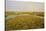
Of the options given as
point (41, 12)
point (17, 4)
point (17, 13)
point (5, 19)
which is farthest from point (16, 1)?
point (41, 12)

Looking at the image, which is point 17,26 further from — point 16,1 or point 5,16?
point 16,1

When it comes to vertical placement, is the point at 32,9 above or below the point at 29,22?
above

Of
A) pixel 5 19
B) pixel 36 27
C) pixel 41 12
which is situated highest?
pixel 41 12

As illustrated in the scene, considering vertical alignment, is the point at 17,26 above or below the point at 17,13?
below

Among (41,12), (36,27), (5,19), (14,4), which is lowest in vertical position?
(36,27)
